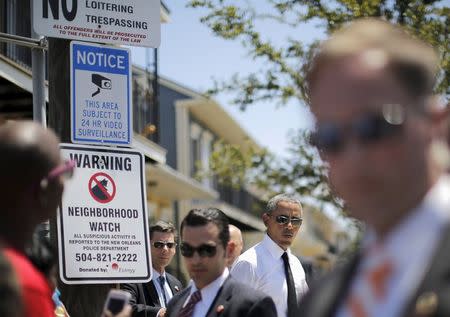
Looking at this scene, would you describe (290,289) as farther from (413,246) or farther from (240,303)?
(413,246)

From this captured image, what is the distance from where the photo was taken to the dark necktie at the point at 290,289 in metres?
7.38

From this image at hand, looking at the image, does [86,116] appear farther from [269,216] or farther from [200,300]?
[200,300]

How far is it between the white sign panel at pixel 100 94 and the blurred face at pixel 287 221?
162 cm

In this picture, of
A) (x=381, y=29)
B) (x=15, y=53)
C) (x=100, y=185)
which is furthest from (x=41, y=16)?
(x=15, y=53)

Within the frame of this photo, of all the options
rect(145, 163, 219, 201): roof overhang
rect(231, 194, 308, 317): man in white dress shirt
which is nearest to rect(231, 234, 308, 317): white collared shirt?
rect(231, 194, 308, 317): man in white dress shirt

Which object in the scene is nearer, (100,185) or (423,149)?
(423,149)

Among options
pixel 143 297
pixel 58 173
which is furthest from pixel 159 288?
pixel 58 173

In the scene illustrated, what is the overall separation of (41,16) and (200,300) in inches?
133

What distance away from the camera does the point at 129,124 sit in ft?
23.6

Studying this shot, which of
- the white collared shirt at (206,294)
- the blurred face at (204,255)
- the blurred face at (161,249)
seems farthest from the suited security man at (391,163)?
the blurred face at (161,249)

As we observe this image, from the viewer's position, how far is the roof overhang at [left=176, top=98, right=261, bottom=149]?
114ft

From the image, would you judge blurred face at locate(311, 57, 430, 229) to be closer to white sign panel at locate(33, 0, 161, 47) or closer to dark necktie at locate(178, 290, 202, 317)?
dark necktie at locate(178, 290, 202, 317)

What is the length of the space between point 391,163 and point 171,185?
25356mm

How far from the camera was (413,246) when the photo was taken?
2.02 meters
